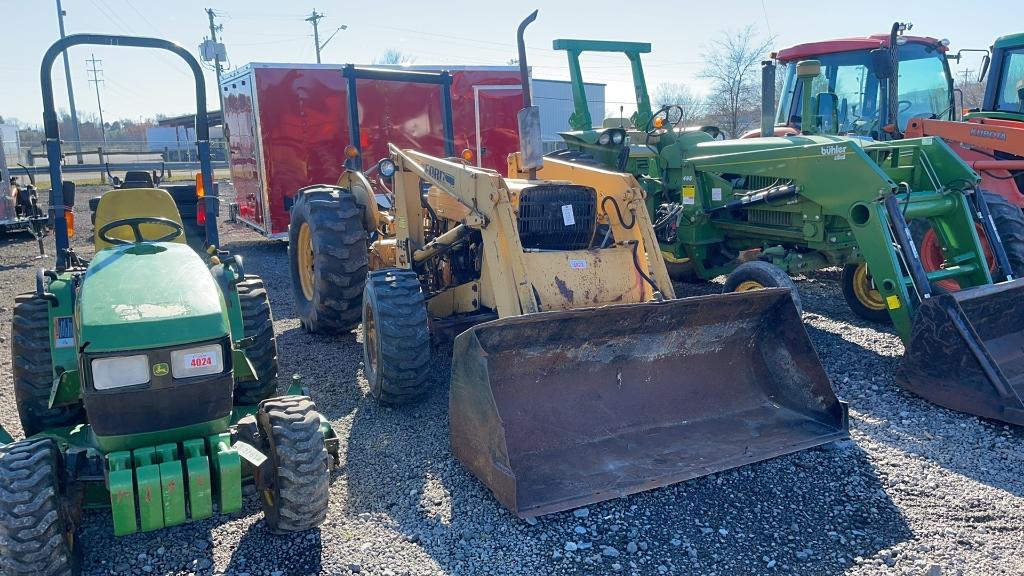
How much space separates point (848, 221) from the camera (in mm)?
5578

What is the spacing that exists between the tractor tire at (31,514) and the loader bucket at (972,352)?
4714 millimetres

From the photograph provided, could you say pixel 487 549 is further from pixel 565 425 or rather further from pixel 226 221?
A: pixel 226 221

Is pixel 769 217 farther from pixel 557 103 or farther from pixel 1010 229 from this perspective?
pixel 557 103

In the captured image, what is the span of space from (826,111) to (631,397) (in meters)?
5.52

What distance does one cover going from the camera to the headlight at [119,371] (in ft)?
9.21

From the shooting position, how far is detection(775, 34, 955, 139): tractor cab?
8.30 meters

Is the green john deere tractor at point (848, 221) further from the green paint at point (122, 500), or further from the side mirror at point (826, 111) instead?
the green paint at point (122, 500)

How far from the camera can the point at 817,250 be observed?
6.48 m

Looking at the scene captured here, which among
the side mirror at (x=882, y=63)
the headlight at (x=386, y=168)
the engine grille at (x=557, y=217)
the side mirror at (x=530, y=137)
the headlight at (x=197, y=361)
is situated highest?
the side mirror at (x=882, y=63)

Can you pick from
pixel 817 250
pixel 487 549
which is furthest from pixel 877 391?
pixel 487 549

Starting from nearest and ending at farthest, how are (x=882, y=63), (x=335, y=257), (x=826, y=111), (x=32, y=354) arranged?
(x=32, y=354), (x=335, y=257), (x=882, y=63), (x=826, y=111)

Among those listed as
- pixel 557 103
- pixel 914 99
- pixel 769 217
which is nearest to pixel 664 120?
pixel 769 217

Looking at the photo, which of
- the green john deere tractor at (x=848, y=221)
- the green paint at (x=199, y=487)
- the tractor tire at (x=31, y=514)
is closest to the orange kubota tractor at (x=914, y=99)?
the green john deere tractor at (x=848, y=221)

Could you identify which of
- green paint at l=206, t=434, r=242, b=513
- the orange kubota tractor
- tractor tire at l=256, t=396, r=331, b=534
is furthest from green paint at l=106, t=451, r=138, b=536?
the orange kubota tractor
